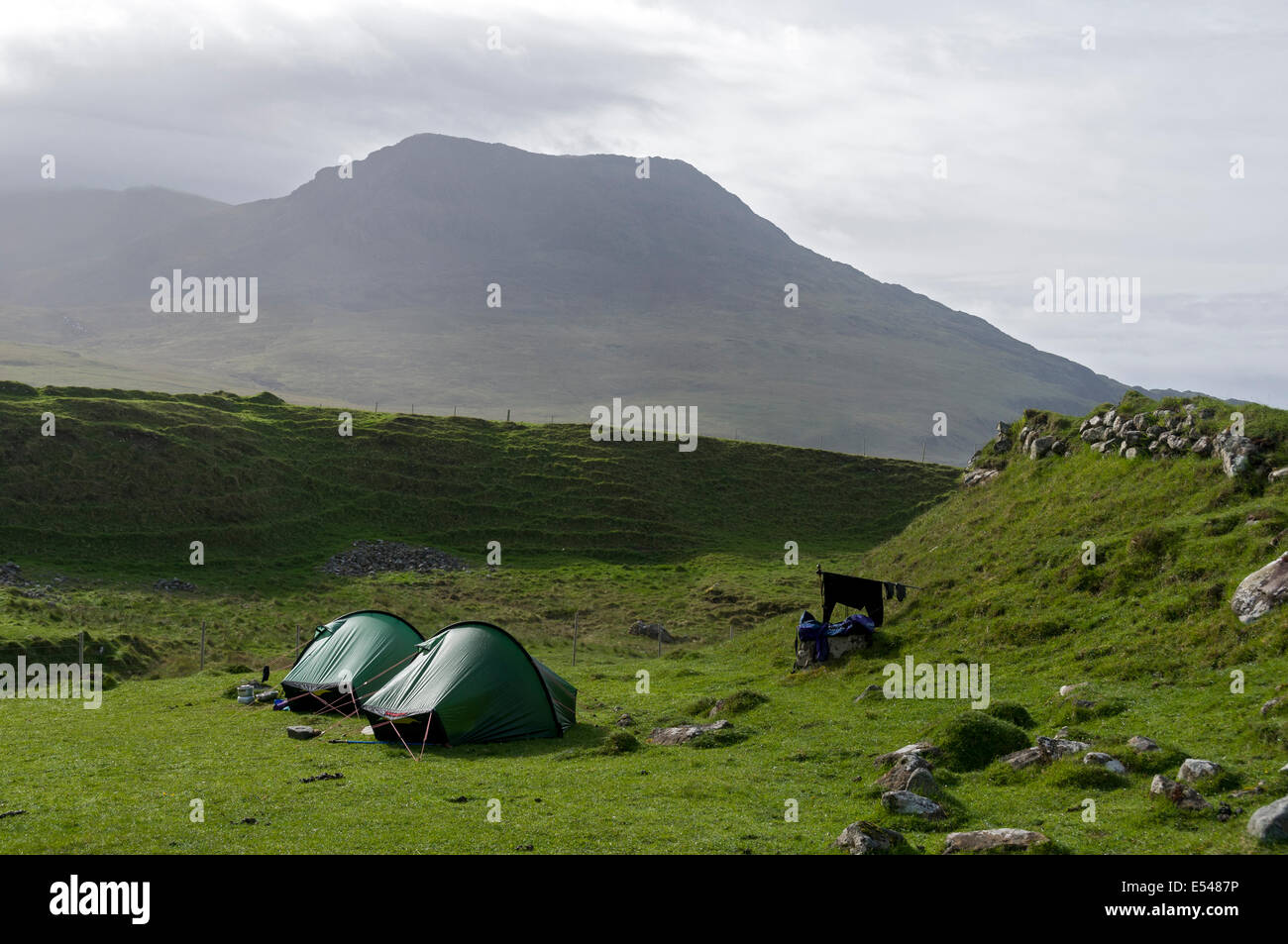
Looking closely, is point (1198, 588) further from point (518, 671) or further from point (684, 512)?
point (684, 512)

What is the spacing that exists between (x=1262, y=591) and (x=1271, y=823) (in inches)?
500

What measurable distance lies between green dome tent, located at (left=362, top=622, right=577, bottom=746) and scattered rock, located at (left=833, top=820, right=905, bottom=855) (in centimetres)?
1232

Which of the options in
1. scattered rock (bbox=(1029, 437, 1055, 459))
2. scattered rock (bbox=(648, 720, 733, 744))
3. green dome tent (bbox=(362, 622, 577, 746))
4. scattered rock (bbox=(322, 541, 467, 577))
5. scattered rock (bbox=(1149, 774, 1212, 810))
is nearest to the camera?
scattered rock (bbox=(1149, 774, 1212, 810))

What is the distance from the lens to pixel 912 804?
15.1 metres

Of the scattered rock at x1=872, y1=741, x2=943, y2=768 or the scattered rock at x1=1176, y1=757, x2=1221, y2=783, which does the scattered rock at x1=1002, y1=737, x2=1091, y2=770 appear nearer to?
the scattered rock at x1=872, y1=741, x2=943, y2=768

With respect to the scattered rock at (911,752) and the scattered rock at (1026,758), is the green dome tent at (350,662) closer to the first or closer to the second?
the scattered rock at (911,752)

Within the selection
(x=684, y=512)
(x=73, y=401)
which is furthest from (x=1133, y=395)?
(x=73, y=401)

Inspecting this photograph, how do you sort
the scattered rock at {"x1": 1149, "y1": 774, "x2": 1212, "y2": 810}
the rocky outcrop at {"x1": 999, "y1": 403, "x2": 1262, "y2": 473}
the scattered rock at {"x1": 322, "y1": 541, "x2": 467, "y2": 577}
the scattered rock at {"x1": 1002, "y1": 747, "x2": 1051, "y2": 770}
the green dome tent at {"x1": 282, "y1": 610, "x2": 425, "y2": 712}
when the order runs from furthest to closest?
the scattered rock at {"x1": 322, "y1": 541, "x2": 467, "y2": 577} < the rocky outcrop at {"x1": 999, "y1": 403, "x2": 1262, "y2": 473} < the green dome tent at {"x1": 282, "y1": 610, "x2": 425, "y2": 712} < the scattered rock at {"x1": 1002, "y1": 747, "x2": 1051, "y2": 770} < the scattered rock at {"x1": 1149, "y1": 774, "x2": 1212, "y2": 810}

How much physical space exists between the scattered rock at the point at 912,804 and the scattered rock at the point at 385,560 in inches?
2048

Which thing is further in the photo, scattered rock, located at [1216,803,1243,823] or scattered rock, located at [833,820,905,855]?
scattered rock, located at [1216,803,1243,823]

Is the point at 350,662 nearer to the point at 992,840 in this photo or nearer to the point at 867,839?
the point at 867,839

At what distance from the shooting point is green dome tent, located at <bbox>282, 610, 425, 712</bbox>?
26.7 metres

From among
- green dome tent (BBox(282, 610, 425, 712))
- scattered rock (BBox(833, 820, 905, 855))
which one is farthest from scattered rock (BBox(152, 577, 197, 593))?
scattered rock (BBox(833, 820, 905, 855))
